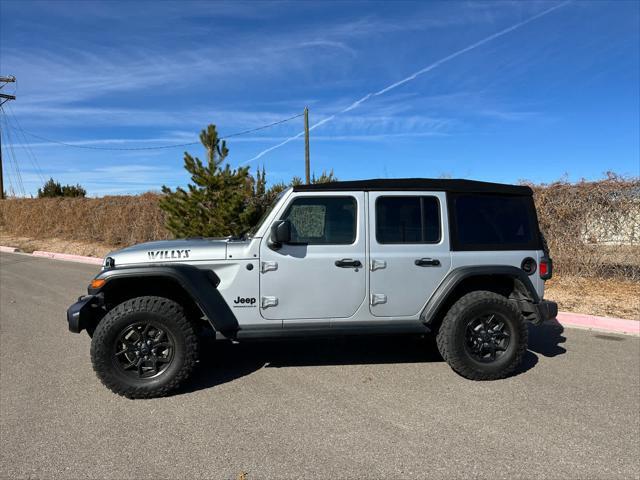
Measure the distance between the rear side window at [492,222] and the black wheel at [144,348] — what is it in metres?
2.65

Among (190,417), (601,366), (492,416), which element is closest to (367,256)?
(492,416)

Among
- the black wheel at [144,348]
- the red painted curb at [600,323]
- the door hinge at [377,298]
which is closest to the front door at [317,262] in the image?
the door hinge at [377,298]

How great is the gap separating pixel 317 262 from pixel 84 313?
2.05m

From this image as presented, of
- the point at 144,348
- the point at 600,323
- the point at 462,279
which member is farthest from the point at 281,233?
the point at 600,323

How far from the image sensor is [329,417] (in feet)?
10.9

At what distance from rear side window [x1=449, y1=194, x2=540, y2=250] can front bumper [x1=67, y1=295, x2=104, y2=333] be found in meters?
3.34

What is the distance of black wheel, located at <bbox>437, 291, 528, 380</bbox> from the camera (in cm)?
400

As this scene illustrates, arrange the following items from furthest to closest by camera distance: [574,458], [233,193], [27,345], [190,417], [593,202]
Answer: [233,193], [593,202], [27,345], [190,417], [574,458]

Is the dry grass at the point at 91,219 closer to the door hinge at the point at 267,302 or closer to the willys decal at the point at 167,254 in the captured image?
the willys decal at the point at 167,254

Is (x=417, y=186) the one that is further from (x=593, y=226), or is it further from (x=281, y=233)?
(x=593, y=226)

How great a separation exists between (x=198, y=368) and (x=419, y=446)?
94.2 inches

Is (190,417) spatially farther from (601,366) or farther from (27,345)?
(601,366)

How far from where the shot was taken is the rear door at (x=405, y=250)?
13.2 feet

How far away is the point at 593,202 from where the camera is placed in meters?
8.74
